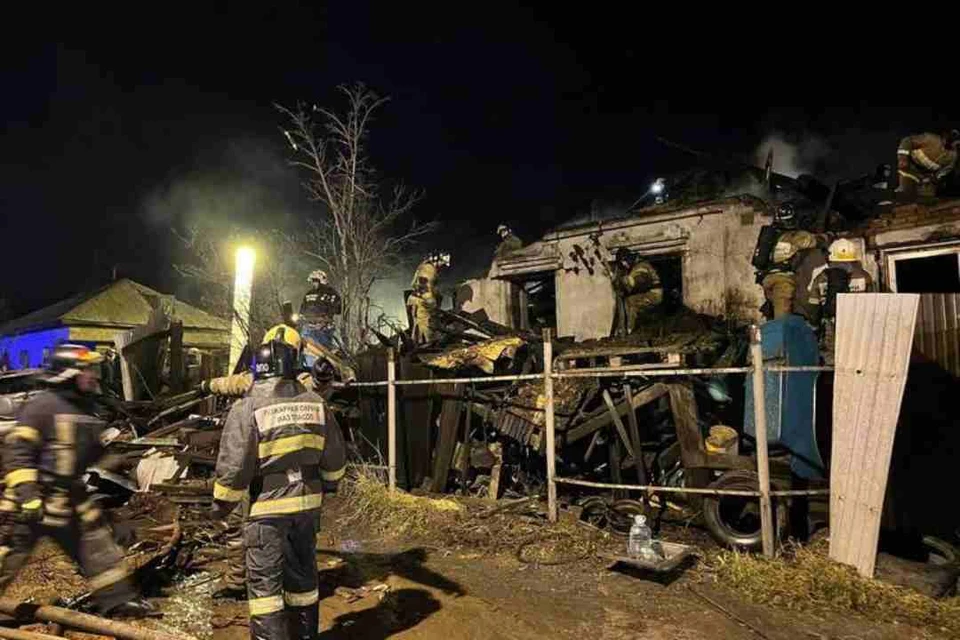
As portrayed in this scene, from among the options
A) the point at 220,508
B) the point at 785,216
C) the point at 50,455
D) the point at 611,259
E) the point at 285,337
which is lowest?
the point at 220,508

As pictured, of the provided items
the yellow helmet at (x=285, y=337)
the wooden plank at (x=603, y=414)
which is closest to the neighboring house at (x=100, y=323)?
the wooden plank at (x=603, y=414)

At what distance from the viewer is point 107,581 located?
4602 mm

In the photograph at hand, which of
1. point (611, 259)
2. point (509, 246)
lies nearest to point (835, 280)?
point (611, 259)

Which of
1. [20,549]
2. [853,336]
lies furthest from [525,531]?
[20,549]

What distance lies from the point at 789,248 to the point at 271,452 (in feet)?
27.6

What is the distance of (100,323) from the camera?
25828 millimetres

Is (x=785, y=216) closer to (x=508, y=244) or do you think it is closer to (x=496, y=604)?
(x=508, y=244)

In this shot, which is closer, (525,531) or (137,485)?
(525,531)

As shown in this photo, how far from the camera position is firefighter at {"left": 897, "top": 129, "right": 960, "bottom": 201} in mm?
9039

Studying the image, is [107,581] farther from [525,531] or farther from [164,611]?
[525,531]

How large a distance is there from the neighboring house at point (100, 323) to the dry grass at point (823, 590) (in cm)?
2360

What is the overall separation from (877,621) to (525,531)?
338 cm

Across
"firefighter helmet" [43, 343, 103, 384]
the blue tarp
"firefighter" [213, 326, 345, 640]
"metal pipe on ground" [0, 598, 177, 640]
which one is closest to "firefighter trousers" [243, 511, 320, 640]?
"firefighter" [213, 326, 345, 640]

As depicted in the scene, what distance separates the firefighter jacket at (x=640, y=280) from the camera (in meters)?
11.4
